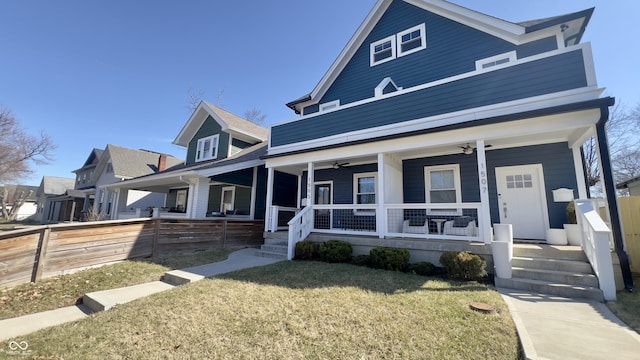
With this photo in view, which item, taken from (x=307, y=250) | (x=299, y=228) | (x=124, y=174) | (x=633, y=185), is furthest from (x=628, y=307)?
(x=124, y=174)

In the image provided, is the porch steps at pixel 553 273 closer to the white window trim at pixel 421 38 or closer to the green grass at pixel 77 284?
the white window trim at pixel 421 38

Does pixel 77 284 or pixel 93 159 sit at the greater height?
pixel 93 159

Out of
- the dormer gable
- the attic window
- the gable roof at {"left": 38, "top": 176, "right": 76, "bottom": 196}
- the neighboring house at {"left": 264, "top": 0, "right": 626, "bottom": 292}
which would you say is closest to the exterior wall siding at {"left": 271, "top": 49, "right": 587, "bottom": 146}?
the neighboring house at {"left": 264, "top": 0, "right": 626, "bottom": 292}

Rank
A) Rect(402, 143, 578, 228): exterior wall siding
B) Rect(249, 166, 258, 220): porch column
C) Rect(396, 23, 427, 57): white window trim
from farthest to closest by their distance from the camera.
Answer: Rect(249, 166, 258, 220): porch column < Rect(396, 23, 427, 57): white window trim < Rect(402, 143, 578, 228): exterior wall siding

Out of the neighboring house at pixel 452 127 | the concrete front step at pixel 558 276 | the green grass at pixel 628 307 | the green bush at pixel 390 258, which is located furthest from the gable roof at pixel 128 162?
the green grass at pixel 628 307

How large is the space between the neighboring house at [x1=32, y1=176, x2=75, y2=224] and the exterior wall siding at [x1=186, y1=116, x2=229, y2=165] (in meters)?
23.7

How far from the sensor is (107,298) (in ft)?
16.4

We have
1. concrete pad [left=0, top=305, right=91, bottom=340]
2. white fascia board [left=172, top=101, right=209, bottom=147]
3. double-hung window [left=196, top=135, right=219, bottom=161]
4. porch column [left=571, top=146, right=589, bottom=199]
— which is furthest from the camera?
white fascia board [left=172, top=101, right=209, bottom=147]

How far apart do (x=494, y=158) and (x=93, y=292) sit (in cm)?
1129

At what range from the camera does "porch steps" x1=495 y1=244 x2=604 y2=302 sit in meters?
4.71

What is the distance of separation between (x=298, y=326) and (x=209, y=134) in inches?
590

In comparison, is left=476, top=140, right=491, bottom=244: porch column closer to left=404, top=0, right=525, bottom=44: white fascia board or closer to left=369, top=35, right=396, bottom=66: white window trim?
left=404, top=0, right=525, bottom=44: white fascia board

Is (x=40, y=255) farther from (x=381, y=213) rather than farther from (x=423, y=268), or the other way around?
(x=423, y=268)

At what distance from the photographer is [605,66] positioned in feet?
46.0
